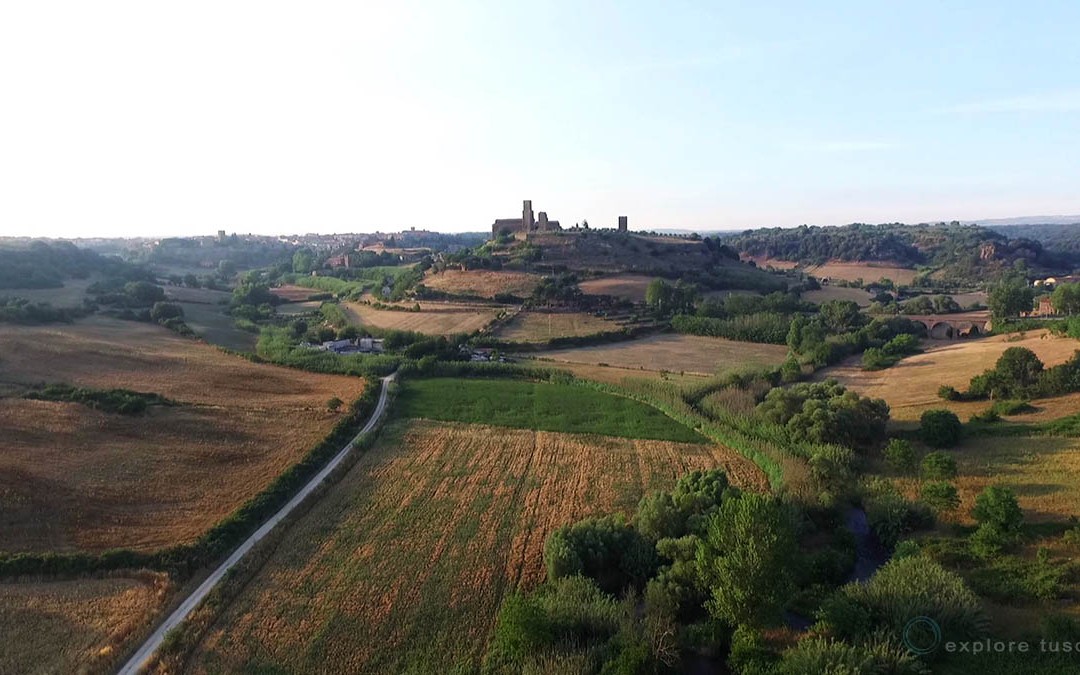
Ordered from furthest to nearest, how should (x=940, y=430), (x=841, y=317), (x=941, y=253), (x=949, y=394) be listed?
(x=941, y=253) < (x=841, y=317) < (x=949, y=394) < (x=940, y=430)

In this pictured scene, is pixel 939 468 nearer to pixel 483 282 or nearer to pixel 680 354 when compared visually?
pixel 680 354

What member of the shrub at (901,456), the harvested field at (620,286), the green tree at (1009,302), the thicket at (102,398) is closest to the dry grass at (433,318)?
the harvested field at (620,286)

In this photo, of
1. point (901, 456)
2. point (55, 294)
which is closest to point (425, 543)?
point (901, 456)

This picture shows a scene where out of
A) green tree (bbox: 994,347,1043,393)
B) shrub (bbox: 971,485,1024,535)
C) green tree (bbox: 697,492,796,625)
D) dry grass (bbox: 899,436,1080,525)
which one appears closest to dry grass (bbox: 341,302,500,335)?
green tree (bbox: 994,347,1043,393)

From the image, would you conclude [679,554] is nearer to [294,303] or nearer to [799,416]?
[799,416]

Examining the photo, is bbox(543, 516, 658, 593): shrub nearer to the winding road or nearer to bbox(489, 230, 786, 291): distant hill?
the winding road

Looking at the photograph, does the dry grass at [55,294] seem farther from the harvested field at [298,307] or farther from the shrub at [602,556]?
the shrub at [602,556]
